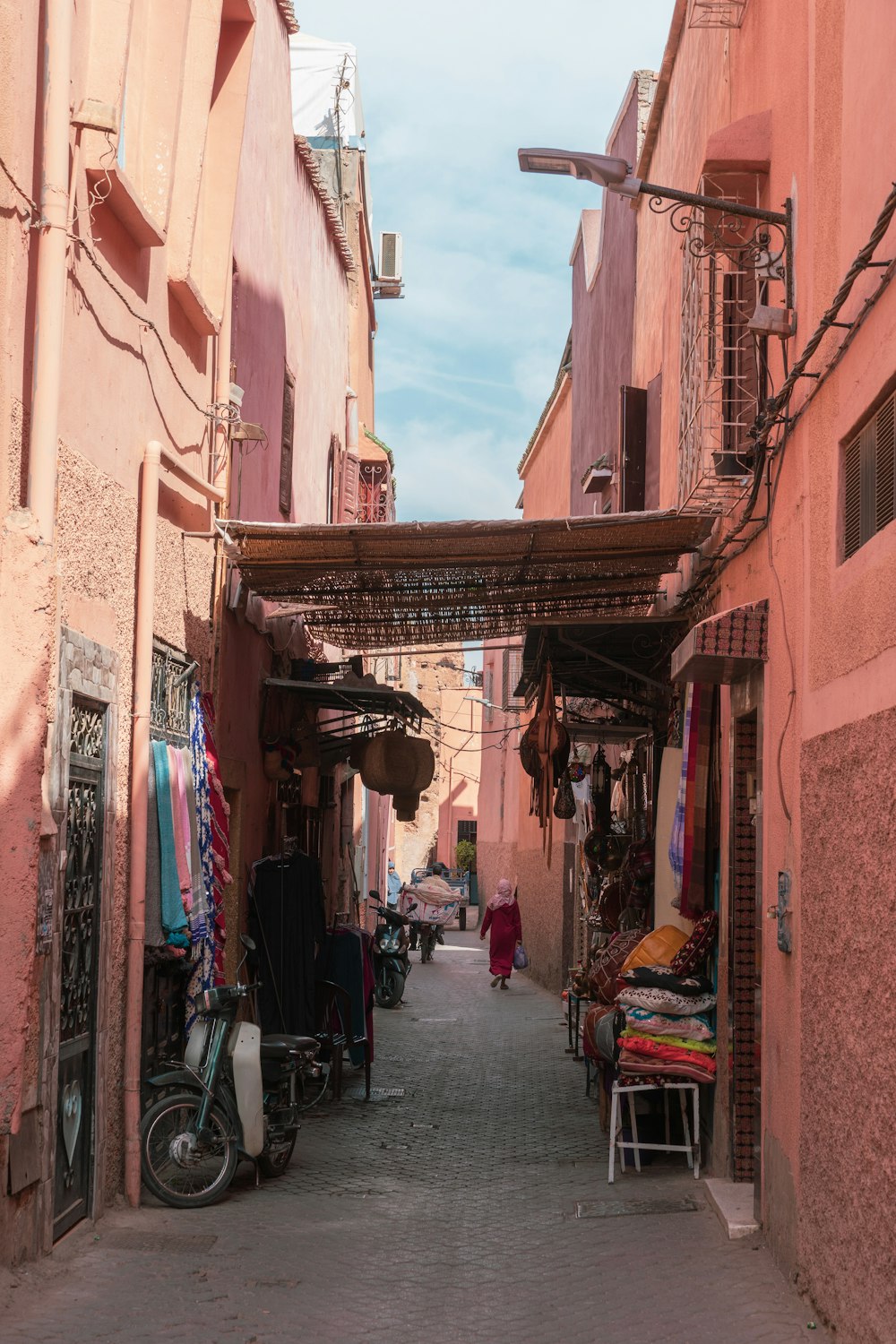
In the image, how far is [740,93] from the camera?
879 cm

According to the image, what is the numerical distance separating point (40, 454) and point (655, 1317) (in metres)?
4.35

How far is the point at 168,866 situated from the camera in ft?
26.7

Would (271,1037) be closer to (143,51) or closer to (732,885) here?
(732,885)

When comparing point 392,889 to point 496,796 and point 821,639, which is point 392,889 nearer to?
point 496,796

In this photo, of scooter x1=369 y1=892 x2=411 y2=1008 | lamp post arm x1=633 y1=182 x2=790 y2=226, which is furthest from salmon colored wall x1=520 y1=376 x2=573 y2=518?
lamp post arm x1=633 y1=182 x2=790 y2=226

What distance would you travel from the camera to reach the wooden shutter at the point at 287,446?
45.9 feet

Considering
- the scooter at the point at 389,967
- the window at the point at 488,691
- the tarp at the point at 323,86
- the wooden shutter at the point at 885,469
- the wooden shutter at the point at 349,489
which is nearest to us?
the wooden shutter at the point at 885,469

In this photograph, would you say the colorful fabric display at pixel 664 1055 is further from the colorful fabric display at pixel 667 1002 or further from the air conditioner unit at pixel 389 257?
the air conditioner unit at pixel 389 257

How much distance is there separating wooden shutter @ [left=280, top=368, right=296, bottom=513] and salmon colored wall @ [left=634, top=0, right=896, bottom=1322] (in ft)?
21.3

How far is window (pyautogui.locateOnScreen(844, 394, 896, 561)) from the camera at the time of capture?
5.15m

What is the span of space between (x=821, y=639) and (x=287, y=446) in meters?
8.92

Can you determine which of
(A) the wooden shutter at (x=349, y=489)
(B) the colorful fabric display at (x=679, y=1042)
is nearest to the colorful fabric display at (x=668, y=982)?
(B) the colorful fabric display at (x=679, y=1042)

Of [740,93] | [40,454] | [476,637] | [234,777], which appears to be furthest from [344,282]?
[40,454]

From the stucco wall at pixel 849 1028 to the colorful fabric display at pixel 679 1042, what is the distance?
2671 mm
